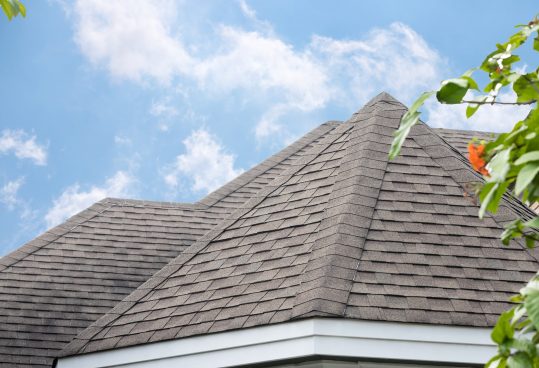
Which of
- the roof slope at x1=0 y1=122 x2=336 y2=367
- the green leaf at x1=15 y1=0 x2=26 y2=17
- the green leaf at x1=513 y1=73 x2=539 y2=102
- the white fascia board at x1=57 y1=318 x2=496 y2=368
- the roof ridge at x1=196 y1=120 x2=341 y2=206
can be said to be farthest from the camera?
the roof ridge at x1=196 y1=120 x2=341 y2=206

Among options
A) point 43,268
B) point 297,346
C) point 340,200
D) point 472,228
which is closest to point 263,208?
point 340,200

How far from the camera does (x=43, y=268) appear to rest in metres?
10.1

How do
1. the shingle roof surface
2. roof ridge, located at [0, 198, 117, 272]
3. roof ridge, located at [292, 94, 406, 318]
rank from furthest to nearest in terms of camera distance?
the shingle roof surface
roof ridge, located at [0, 198, 117, 272]
roof ridge, located at [292, 94, 406, 318]

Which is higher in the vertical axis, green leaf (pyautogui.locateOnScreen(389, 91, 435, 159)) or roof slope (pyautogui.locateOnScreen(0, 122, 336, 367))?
roof slope (pyautogui.locateOnScreen(0, 122, 336, 367))

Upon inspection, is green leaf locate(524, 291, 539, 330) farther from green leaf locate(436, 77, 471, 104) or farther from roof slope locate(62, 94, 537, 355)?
roof slope locate(62, 94, 537, 355)

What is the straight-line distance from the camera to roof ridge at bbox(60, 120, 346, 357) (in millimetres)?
6520

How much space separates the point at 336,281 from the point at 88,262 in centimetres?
528

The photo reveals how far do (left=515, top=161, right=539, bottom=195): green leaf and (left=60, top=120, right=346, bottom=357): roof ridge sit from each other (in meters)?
4.99

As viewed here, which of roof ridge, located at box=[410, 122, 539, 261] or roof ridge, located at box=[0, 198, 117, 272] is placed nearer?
roof ridge, located at box=[410, 122, 539, 261]

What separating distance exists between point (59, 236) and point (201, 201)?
2.28m

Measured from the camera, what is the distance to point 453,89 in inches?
86.6

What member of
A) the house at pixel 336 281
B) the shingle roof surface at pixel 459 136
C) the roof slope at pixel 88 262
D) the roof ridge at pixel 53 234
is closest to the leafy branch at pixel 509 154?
the house at pixel 336 281

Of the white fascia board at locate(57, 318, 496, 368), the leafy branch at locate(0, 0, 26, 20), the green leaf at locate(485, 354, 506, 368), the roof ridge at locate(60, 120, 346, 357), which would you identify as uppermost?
the roof ridge at locate(60, 120, 346, 357)

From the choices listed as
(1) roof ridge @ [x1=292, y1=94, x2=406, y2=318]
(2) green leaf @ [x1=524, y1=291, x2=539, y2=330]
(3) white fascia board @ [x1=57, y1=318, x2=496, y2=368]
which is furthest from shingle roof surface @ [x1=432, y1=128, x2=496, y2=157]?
(2) green leaf @ [x1=524, y1=291, x2=539, y2=330]
